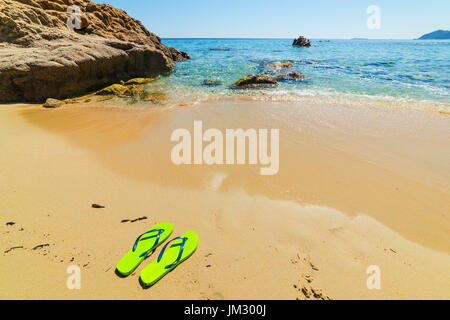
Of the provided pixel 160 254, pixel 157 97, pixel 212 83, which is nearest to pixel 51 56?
pixel 157 97

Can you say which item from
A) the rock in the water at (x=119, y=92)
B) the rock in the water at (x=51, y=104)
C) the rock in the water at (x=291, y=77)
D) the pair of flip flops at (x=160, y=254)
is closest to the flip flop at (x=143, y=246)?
the pair of flip flops at (x=160, y=254)

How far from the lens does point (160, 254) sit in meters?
2.62

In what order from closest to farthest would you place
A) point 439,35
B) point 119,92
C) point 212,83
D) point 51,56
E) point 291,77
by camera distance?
point 51,56
point 119,92
point 212,83
point 291,77
point 439,35

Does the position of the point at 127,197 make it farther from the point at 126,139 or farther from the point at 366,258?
the point at 366,258

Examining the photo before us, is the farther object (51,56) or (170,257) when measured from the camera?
(51,56)

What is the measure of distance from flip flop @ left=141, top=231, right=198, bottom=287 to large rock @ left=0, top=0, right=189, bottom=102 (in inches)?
432

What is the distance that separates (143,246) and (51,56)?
1173 cm

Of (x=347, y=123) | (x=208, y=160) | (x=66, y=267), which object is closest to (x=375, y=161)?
(x=347, y=123)

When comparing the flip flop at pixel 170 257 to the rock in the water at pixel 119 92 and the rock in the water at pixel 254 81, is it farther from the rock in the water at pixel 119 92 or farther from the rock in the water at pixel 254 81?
the rock in the water at pixel 254 81

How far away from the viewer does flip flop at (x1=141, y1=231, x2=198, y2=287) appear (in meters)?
2.38

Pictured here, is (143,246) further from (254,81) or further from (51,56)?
(254,81)

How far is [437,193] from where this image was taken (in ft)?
12.5

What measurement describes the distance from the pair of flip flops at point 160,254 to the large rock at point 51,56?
1068 cm

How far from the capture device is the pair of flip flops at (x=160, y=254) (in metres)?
2.42
